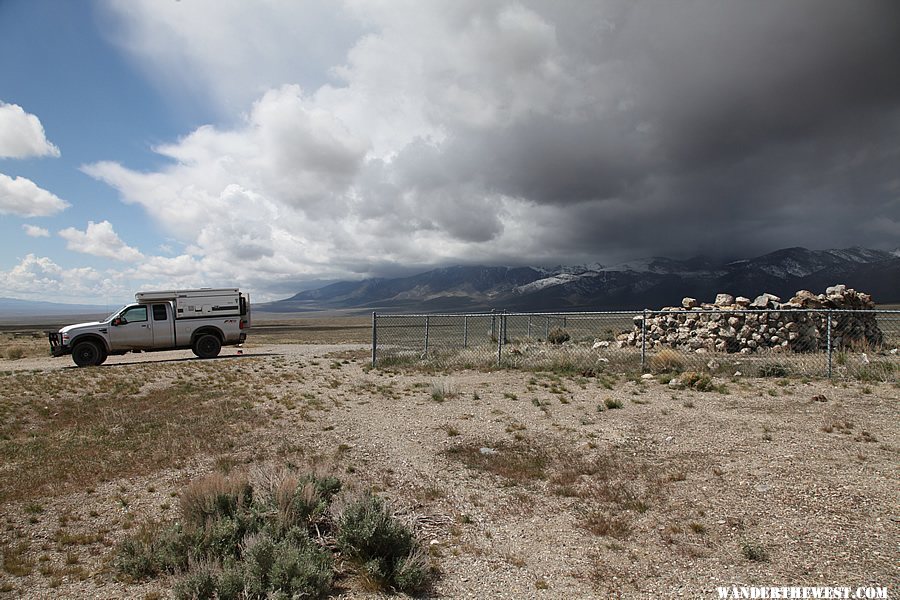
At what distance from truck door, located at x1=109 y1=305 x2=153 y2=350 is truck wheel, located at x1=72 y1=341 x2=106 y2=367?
0.56m

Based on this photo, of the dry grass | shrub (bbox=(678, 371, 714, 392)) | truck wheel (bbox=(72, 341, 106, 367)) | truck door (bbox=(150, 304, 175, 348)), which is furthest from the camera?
truck door (bbox=(150, 304, 175, 348))

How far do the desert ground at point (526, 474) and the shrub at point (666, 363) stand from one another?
157cm

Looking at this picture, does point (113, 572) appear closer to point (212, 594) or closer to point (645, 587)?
point (212, 594)

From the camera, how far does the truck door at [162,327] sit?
1872 centimetres

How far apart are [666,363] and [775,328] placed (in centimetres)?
628

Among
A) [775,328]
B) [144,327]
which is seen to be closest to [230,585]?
[144,327]

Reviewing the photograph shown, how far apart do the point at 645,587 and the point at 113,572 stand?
15.3ft

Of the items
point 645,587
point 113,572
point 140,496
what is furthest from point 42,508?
point 645,587

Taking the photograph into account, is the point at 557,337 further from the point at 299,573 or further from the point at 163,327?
the point at 299,573

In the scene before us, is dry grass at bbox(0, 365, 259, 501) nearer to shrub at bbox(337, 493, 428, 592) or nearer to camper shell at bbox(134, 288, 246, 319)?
shrub at bbox(337, 493, 428, 592)

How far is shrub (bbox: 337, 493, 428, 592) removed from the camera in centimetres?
384

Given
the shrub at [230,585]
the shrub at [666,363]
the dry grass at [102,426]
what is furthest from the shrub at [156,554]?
the shrub at [666,363]

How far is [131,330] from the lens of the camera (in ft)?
59.8

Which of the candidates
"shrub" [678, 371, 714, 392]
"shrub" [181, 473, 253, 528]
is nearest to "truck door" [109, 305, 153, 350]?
"shrub" [181, 473, 253, 528]
